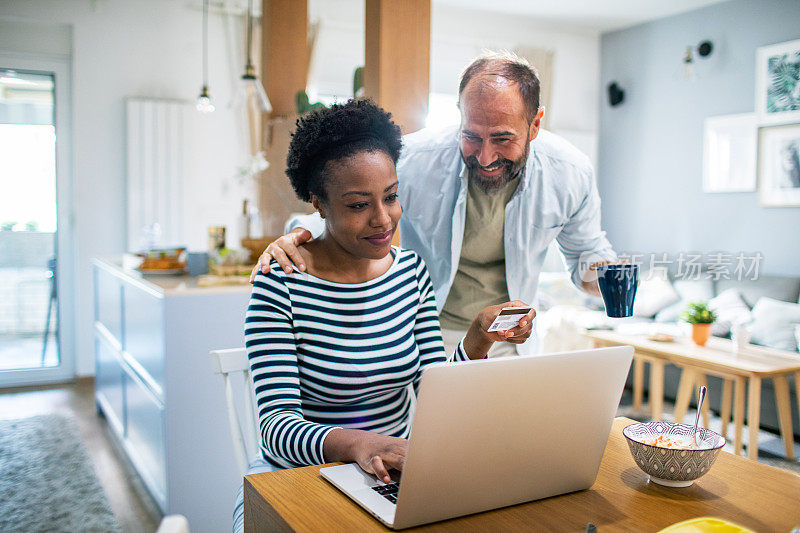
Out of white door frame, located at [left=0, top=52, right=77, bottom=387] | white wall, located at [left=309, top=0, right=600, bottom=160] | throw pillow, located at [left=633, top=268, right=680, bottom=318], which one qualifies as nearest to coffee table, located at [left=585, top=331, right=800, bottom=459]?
throw pillow, located at [left=633, top=268, right=680, bottom=318]

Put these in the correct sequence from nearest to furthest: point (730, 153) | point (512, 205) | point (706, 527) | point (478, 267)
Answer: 1. point (706, 527)
2. point (512, 205)
3. point (478, 267)
4. point (730, 153)

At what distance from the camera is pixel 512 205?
178cm

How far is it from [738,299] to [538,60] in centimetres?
290

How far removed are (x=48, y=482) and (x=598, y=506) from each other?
2817 mm

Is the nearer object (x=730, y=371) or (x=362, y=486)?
(x=362, y=486)

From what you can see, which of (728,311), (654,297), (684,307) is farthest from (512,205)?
(654,297)

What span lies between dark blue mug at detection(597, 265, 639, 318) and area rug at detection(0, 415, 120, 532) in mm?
2158

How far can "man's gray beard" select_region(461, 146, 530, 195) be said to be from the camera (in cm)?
160

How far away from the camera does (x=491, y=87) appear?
1499 mm

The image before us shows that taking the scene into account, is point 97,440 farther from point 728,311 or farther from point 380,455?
point 728,311

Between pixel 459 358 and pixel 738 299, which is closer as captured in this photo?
pixel 459 358

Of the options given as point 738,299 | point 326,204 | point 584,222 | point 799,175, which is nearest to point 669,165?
point 799,175

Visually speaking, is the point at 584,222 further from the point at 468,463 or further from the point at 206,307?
the point at 206,307

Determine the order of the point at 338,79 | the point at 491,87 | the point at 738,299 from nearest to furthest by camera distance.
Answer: the point at 491,87 < the point at 738,299 < the point at 338,79
